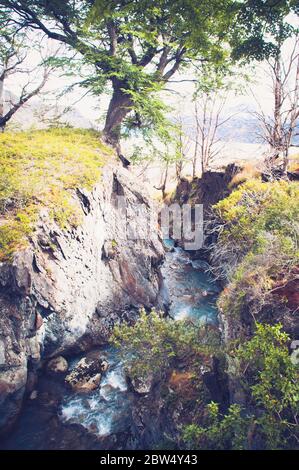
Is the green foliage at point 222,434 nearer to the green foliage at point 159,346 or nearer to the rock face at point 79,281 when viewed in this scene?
the green foliage at point 159,346

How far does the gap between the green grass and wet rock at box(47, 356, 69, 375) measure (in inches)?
135

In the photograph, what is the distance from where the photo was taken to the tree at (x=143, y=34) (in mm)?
6328

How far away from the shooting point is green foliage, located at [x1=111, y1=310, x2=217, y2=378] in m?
7.28

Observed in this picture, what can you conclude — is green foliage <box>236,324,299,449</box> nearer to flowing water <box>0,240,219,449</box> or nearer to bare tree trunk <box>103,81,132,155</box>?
flowing water <box>0,240,219,449</box>

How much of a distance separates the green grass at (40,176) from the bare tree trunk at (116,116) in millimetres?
1081

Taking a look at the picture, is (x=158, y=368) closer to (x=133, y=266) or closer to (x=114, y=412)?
(x=114, y=412)

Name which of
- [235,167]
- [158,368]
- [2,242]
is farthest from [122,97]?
[158,368]

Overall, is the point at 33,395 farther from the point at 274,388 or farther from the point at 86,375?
the point at 274,388

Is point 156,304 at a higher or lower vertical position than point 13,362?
lower

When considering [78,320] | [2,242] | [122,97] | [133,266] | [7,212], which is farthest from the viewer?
[122,97]

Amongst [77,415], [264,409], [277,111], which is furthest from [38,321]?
[277,111]

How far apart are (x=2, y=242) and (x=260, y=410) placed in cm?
683

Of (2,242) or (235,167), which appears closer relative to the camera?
(2,242)

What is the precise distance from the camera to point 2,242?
24.7 ft
